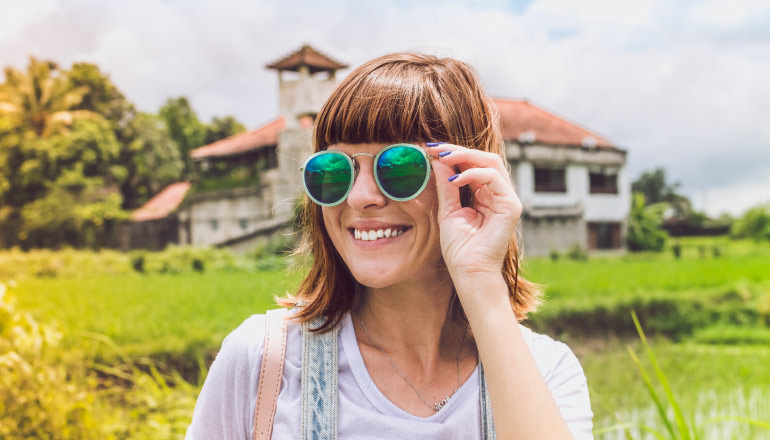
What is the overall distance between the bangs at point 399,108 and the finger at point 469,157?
54mm

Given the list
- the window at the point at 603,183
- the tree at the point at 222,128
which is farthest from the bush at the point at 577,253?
the tree at the point at 222,128

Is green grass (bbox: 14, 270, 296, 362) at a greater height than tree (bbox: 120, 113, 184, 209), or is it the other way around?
tree (bbox: 120, 113, 184, 209)

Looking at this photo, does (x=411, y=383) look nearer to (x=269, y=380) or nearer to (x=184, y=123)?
(x=269, y=380)

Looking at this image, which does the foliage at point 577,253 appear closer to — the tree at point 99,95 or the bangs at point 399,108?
the tree at point 99,95

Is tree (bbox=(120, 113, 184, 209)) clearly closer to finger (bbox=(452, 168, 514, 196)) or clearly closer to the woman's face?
the woman's face

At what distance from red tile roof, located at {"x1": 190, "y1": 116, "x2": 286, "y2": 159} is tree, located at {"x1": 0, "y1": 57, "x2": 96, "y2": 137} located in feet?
14.6

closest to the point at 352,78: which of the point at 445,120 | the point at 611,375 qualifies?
the point at 445,120

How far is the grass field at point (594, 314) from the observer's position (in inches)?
199

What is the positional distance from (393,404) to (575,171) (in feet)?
54.6

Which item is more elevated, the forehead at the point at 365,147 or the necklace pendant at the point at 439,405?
the forehead at the point at 365,147

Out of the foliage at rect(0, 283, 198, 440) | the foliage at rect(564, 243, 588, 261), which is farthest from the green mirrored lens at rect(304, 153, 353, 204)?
the foliage at rect(564, 243, 588, 261)

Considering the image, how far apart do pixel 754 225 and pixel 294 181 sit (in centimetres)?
1489

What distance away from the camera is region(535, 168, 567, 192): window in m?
16.0

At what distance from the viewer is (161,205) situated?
1470 cm
